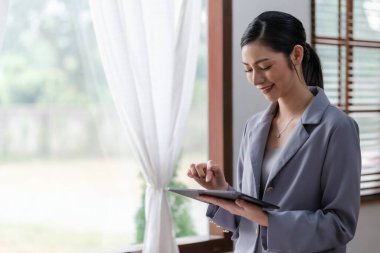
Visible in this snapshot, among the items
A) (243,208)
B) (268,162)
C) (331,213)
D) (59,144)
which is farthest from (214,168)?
(59,144)

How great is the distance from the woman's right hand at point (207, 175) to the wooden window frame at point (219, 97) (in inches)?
39.2

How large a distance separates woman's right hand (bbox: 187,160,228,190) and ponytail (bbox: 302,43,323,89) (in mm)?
408

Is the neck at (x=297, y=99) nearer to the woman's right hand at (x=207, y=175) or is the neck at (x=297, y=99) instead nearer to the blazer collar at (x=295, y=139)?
the blazer collar at (x=295, y=139)

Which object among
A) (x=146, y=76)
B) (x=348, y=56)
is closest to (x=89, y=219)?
(x=146, y=76)

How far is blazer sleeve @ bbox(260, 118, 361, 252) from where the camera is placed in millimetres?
1510

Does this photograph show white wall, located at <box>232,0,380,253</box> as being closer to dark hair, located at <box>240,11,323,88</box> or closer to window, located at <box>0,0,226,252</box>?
window, located at <box>0,0,226,252</box>

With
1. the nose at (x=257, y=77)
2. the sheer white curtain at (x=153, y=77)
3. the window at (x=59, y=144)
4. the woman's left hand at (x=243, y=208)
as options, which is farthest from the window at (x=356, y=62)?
the woman's left hand at (x=243, y=208)

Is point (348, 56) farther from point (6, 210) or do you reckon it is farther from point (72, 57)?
point (6, 210)

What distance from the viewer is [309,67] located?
1759 mm

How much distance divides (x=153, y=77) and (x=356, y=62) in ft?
4.75

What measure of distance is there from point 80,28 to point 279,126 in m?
1.12

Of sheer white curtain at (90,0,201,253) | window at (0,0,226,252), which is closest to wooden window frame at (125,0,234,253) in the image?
sheer white curtain at (90,0,201,253)

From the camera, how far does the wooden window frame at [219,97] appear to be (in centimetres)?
274

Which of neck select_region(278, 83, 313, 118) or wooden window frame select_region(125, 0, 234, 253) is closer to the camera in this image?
neck select_region(278, 83, 313, 118)
